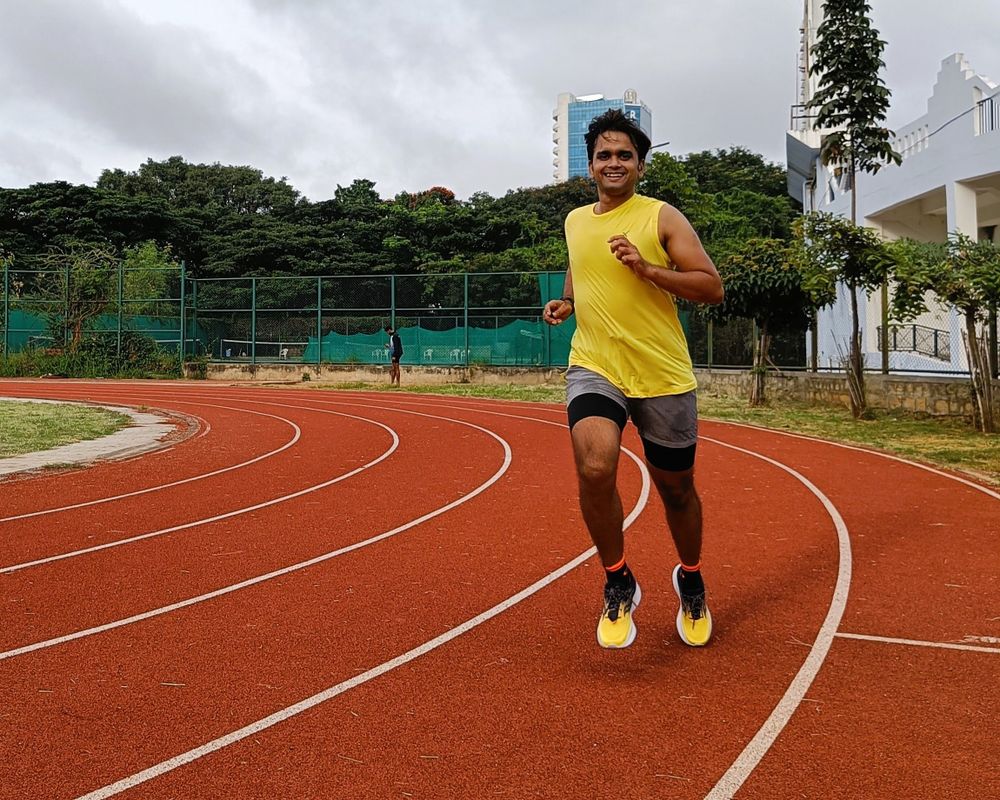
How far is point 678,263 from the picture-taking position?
3291mm

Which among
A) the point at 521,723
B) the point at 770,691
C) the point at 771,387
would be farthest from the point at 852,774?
the point at 771,387

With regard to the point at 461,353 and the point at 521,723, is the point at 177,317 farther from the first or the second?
the point at 521,723

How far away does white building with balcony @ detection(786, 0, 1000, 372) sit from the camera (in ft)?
57.7

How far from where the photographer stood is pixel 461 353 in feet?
86.3

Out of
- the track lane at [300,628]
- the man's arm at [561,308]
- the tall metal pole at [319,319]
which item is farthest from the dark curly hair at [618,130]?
the tall metal pole at [319,319]

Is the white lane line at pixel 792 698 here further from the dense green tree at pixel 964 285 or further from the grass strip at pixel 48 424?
the grass strip at pixel 48 424

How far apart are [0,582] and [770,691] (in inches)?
147

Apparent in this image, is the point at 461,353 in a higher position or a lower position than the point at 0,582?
higher

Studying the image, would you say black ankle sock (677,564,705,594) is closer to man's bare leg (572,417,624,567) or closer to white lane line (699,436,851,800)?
man's bare leg (572,417,624,567)

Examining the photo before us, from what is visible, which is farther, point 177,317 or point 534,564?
point 177,317

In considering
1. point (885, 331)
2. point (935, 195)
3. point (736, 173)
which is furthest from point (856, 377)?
point (736, 173)

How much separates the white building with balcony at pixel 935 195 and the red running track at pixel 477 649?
10.1 m

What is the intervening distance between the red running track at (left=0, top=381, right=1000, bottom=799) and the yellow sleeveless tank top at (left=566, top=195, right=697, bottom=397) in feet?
3.43

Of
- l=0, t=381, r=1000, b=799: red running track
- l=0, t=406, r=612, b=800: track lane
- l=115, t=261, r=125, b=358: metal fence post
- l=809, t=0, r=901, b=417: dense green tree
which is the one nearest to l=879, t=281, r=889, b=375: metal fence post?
l=809, t=0, r=901, b=417: dense green tree
